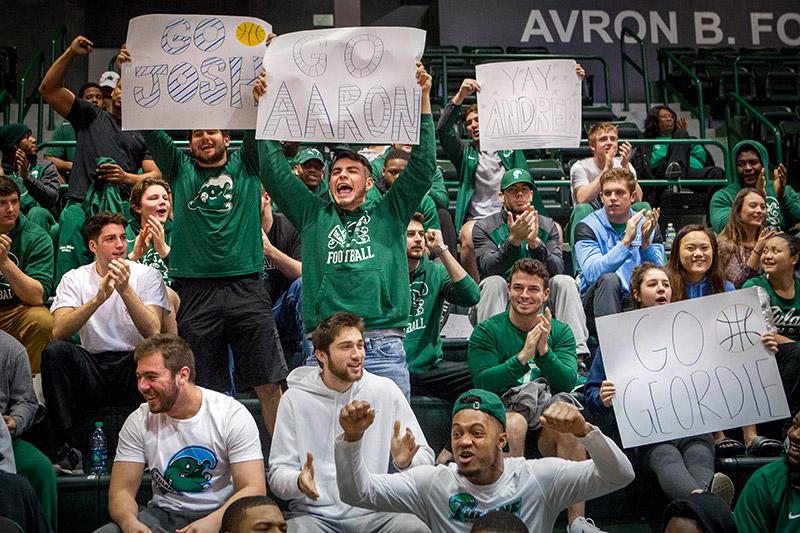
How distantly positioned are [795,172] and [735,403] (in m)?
7.11

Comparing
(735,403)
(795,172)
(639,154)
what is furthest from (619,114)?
(735,403)

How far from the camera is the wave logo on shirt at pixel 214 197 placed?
537cm

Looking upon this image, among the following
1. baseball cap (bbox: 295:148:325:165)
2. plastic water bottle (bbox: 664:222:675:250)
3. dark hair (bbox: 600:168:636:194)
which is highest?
baseball cap (bbox: 295:148:325:165)

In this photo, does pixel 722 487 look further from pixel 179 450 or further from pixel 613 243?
pixel 179 450

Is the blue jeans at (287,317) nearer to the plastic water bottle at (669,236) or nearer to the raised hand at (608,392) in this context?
the raised hand at (608,392)

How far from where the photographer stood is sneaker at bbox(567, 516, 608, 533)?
485cm

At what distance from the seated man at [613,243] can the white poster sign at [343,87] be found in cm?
171

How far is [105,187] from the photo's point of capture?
703 cm

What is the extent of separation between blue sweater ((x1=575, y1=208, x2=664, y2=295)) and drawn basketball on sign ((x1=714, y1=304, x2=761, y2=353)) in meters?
1.14

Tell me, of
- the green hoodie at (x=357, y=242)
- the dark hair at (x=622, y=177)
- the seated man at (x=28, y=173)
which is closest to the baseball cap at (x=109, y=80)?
the seated man at (x=28, y=173)

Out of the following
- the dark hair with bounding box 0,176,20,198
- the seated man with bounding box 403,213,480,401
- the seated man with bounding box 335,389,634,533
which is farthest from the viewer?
the dark hair with bounding box 0,176,20,198

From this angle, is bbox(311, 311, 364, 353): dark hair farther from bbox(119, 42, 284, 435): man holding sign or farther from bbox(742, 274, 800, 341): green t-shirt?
bbox(742, 274, 800, 341): green t-shirt

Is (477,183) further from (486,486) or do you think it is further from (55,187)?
(486,486)

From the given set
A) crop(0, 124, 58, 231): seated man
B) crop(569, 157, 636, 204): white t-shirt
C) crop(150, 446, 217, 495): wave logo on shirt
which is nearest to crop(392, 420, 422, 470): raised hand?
crop(150, 446, 217, 495): wave logo on shirt
